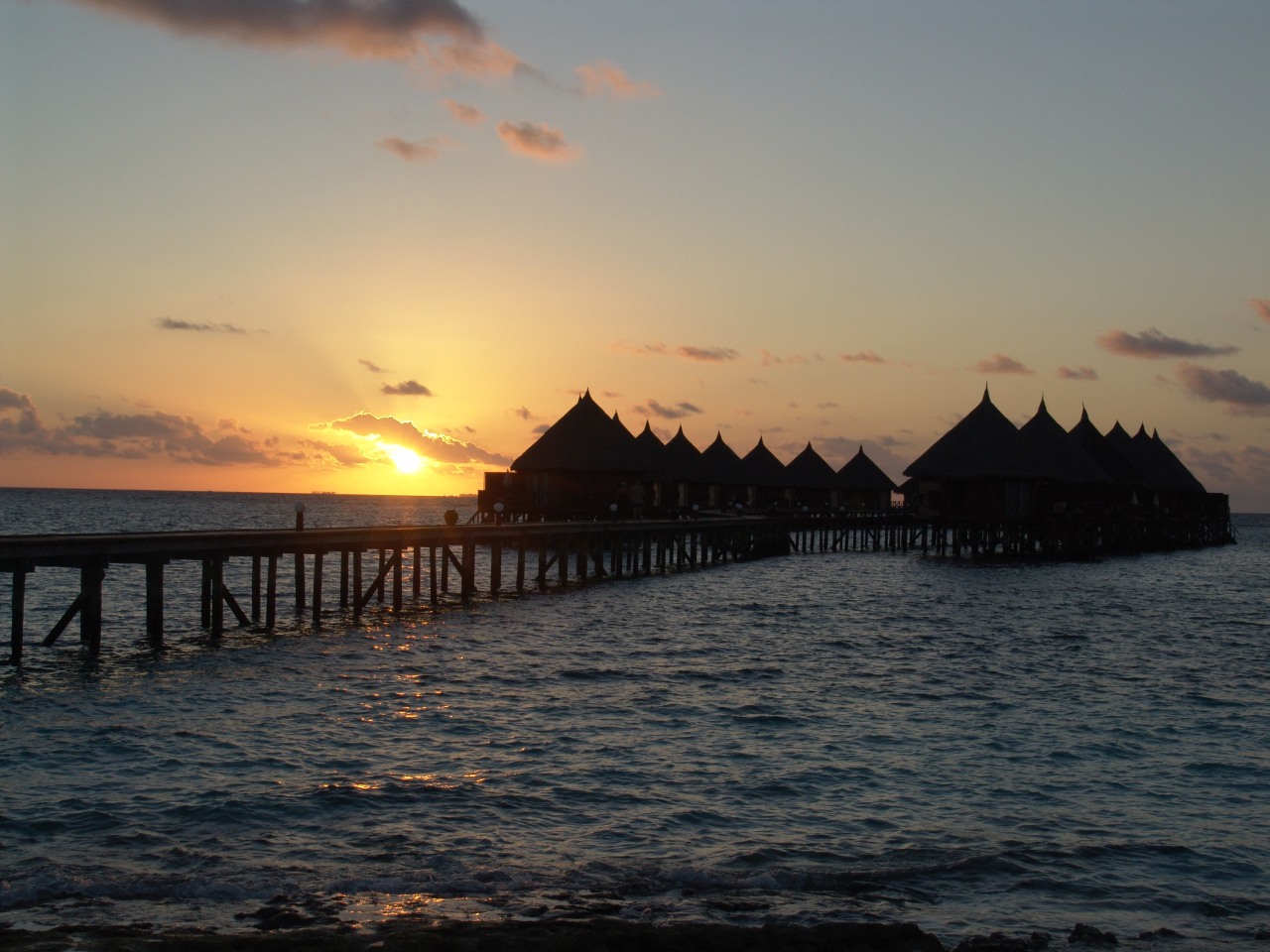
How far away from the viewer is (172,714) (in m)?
15.8

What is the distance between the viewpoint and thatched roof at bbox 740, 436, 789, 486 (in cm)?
8075

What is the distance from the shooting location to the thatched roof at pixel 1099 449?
7025cm

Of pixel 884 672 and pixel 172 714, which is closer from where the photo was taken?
pixel 172 714

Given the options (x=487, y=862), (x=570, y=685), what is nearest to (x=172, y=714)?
(x=570, y=685)

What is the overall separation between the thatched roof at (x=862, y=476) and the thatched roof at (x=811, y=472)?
2.53ft

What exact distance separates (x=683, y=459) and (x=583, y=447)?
20.3 m

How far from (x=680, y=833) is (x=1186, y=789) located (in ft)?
20.2

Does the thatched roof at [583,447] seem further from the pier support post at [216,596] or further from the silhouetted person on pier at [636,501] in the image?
the pier support post at [216,596]

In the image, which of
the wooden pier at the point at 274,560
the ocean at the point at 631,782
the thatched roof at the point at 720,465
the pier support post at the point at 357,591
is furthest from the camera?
the thatched roof at the point at 720,465

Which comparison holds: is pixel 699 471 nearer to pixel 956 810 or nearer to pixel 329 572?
pixel 329 572

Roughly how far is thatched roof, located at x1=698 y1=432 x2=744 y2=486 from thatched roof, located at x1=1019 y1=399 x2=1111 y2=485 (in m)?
22.0

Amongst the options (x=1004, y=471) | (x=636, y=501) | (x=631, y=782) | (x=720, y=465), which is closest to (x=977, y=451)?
(x=1004, y=471)

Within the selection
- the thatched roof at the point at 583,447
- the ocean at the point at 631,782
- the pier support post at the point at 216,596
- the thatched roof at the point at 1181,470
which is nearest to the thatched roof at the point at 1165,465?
the thatched roof at the point at 1181,470

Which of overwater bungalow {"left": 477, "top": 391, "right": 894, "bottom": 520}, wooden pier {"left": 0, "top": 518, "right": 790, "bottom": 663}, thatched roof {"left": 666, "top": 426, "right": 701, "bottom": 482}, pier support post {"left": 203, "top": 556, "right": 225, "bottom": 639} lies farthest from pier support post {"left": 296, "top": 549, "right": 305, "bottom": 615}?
thatched roof {"left": 666, "top": 426, "right": 701, "bottom": 482}
